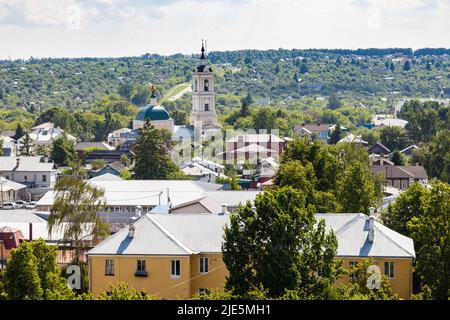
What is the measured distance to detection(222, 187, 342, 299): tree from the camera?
22094 mm

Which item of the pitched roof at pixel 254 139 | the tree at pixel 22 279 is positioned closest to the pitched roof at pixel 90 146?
the pitched roof at pixel 254 139

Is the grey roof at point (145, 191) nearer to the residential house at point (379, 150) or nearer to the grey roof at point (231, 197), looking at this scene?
the grey roof at point (231, 197)

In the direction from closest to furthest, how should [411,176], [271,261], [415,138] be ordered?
1. [271,261]
2. [411,176]
3. [415,138]

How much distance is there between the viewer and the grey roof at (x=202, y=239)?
26.5m

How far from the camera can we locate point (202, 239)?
27.4m

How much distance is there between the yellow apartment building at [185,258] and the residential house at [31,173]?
41.0m

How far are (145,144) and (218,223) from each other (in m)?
34.9

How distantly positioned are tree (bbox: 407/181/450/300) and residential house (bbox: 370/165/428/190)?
128 feet

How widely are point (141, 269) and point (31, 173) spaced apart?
4277 centimetres

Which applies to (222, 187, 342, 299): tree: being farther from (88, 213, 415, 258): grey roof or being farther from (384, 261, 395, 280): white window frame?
(88, 213, 415, 258): grey roof

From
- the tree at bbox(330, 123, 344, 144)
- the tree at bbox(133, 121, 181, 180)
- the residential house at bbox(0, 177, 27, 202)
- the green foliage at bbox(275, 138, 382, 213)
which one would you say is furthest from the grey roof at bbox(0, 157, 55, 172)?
the tree at bbox(330, 123, 344, 144)
